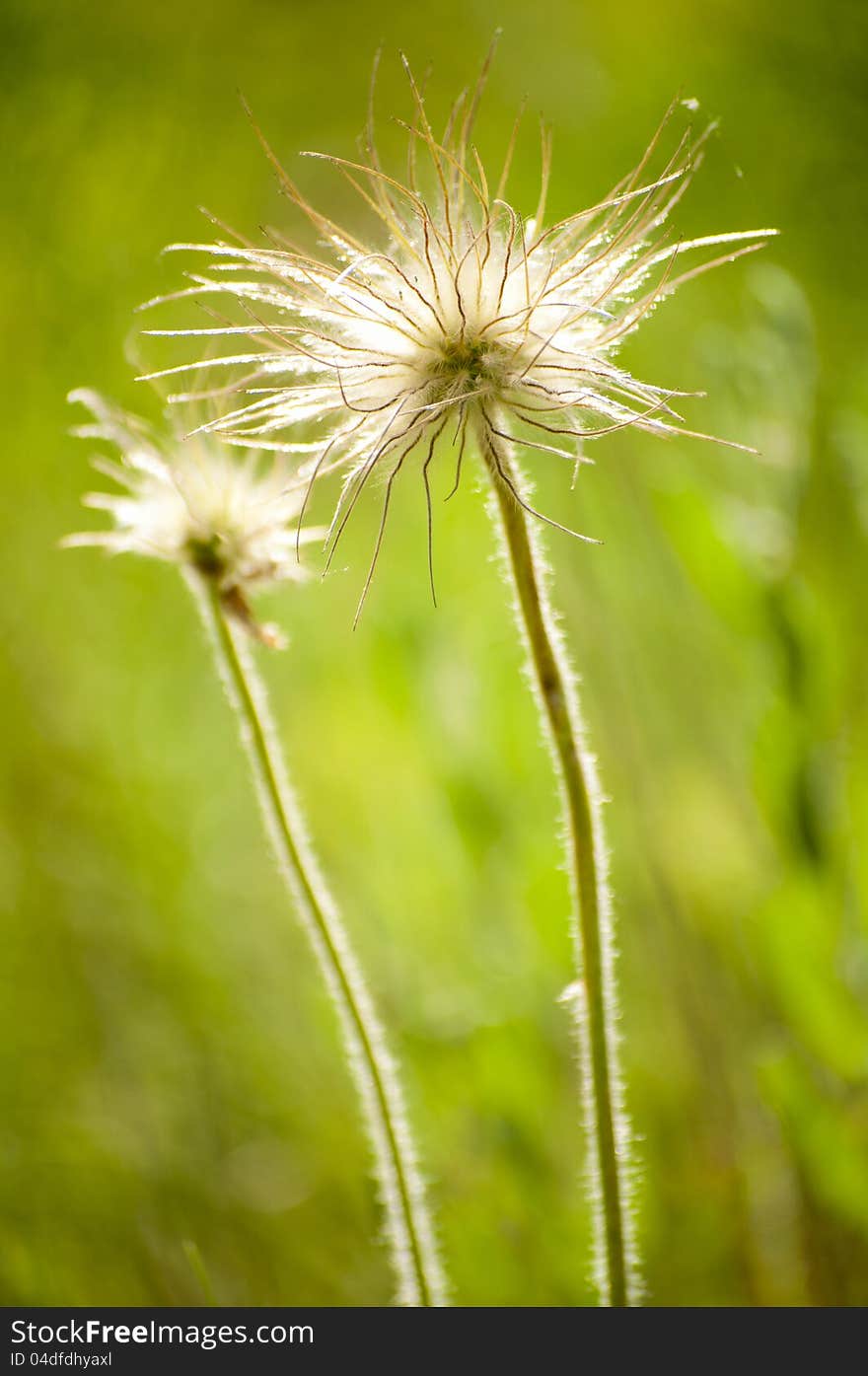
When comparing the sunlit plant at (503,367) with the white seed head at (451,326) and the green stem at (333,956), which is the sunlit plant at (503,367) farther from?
the green stem at (333,956)

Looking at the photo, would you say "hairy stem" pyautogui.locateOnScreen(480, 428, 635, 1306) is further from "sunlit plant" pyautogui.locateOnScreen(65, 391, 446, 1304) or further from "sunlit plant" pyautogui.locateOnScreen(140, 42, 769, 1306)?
"sunlit plant" pyautogui.locateOnScreen(65, 391, 446, 1304)

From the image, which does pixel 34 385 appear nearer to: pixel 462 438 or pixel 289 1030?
pixel 289 1030

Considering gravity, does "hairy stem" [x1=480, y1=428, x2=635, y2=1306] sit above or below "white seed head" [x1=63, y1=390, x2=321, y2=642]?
below

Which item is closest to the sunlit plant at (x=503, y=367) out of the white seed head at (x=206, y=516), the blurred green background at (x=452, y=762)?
the white seed head at (x=206, y=516)

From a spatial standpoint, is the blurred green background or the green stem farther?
the blurred green background

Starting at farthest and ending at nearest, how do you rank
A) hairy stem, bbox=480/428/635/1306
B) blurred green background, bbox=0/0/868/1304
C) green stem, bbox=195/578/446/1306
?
blurred green background, bbox=0/0/868/1304 → green stem, bbox=195/578/446/1306 → hairy stem, bbox=480/428/635/1306

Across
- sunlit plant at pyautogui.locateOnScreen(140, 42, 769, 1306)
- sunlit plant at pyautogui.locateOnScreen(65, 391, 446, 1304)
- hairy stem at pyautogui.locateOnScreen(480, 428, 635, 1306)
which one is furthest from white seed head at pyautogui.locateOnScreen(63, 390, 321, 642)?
hairy stem at pyautogui.locateOnScreen(480, 428, 635, 1306)

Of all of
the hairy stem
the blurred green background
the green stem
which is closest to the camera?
the hairy stem

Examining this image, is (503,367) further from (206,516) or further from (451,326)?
(206,516)
